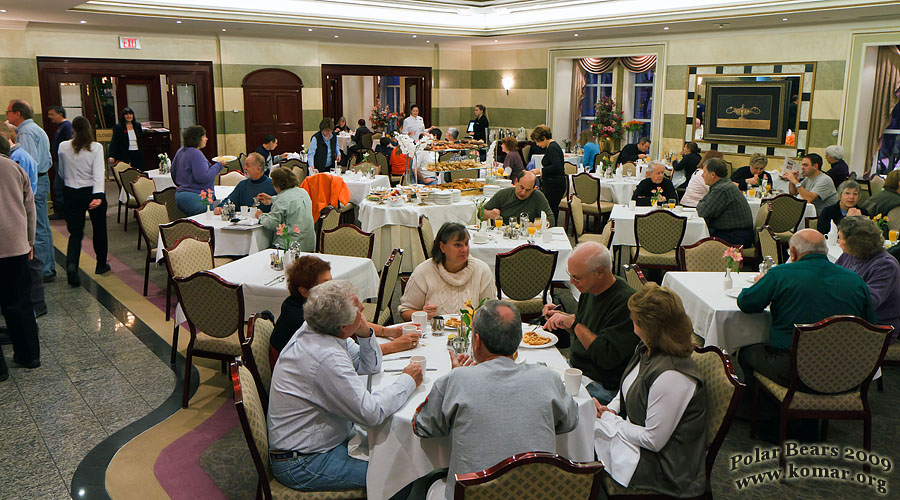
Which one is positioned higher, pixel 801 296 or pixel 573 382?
pixel 801 296

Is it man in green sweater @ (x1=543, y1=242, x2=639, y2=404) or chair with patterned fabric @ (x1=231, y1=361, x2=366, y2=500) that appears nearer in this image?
chair with patterned fabric @ (x1=231, y1=361, x2=366, y2=500)

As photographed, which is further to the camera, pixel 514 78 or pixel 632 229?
pixel 514 78

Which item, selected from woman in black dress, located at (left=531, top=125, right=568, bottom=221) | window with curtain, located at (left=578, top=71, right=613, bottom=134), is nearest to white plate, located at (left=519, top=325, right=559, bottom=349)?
woman in black dress, located at (left=531, top=125, right=568, bottom=221)

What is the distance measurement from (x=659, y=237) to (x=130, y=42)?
1043 centimetres

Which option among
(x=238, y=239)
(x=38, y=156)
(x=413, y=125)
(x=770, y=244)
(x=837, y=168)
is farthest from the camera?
(x=413, y=125)

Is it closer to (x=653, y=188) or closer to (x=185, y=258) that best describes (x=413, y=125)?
(x=653, y=188)

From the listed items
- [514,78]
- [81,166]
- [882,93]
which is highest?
[514,78]

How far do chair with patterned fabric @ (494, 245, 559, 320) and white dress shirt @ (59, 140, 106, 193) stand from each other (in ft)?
14.6

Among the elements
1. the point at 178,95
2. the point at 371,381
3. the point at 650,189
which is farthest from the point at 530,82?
the point at 371,381

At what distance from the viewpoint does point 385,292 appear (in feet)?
16.4

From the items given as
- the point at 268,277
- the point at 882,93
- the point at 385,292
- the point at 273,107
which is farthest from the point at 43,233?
the point at 882,93

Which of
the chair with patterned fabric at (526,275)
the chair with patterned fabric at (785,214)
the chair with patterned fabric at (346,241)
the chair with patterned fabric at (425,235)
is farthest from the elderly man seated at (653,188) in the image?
the chair with patterned fabric at (346,241)

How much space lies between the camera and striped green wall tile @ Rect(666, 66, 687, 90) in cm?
1309

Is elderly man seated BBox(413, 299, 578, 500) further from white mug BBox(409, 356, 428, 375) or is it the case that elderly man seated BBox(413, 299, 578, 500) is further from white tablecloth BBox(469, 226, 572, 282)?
white tablecloth BBox(469, 226, 572, 282)
